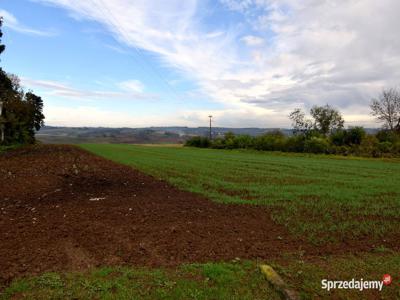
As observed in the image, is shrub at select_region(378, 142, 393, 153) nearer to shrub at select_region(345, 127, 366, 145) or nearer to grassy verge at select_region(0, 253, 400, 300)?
shrub at select_region(345, 127, 366, 145)

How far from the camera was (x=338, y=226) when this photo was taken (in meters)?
7.86

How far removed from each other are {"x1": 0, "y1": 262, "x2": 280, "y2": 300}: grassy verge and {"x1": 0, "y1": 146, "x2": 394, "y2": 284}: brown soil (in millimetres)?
397

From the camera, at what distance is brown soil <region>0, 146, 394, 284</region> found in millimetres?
5582

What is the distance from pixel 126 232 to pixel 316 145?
50.7 m

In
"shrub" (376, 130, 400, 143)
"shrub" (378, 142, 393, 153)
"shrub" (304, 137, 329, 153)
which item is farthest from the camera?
"shrub" (304, 137, 329, 153)

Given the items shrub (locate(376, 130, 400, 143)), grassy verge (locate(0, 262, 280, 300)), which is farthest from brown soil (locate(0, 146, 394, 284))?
shrub (locate(376, 130, 400, 143))

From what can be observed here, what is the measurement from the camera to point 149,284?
4586 mm

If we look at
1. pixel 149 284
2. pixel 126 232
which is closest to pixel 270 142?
pixel 126 232

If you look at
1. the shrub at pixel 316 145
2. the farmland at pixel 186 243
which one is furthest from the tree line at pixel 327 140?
the farmland at pixel 186 243

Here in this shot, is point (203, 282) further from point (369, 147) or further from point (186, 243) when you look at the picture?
point (369, 147)

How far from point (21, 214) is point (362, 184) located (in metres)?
15.4

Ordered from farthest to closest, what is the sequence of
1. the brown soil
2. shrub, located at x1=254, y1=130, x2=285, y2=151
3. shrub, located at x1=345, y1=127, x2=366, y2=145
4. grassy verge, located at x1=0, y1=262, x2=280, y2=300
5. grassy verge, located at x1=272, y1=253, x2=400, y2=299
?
shrub, located at x1=254, y1=130, x2=285, y2=151, shrub, located at x1=345, y1=127, x2=366, y2=145, the brown soil, grassy verge, located at x1=272, y1=253, x2=400, y2=299, grassy verge, located at x1=0, y1=262, x2=280, y2=300

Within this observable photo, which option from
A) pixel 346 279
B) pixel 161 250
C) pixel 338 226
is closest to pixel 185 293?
pixel 161 250

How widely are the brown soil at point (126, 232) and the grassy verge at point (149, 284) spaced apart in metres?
0.40
